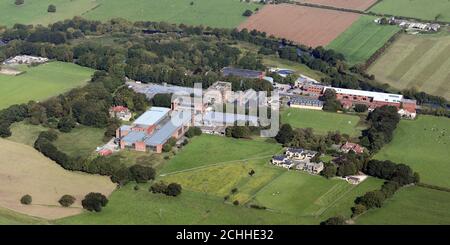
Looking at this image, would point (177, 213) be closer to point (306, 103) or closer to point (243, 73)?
point (306, 103)

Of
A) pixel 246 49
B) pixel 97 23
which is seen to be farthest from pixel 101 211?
pixel 97 23

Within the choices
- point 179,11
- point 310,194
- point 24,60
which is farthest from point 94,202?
point 179,11

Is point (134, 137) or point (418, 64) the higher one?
point (418, 64)

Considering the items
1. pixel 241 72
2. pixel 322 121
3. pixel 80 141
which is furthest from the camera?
pixel 241 72

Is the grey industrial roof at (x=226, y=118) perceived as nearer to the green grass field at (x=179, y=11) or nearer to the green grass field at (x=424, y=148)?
the green grass field at (x=424, y=148)

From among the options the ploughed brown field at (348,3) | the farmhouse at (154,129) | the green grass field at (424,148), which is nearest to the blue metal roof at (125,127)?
the farmhouse at (154,129)

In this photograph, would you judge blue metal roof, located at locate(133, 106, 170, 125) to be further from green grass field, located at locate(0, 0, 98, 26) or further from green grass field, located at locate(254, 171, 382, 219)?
green grass field, located at locate(0, 0, 98, 26)
